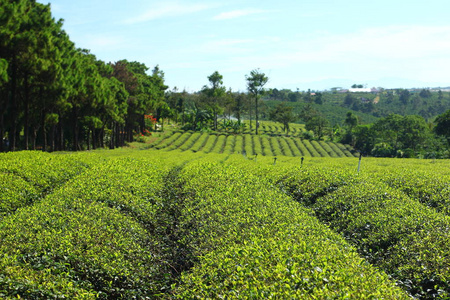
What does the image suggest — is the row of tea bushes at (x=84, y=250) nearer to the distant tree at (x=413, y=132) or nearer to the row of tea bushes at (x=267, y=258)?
the row of tea bushes at (x=267, y=258)

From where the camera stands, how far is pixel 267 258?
8.12 metres

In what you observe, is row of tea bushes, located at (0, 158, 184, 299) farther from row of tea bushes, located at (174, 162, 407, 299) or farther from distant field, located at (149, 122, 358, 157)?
distant field, located at (149, 122, 358, 157)

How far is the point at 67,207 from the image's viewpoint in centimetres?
1255

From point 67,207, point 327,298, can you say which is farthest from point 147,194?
point 327,298

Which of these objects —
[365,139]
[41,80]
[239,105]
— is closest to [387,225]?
[41,80]

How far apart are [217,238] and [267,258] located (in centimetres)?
241

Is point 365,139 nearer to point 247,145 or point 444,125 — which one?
point 444,125

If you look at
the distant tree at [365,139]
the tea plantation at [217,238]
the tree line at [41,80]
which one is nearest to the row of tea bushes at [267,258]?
the tea plantation at [217,238]

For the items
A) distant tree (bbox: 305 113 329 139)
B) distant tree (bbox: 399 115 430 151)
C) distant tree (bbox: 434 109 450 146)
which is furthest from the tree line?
distant tree (bbox: 305 113 329 139)

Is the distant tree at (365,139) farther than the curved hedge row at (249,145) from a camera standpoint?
Yes

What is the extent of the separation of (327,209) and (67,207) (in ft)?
33.8

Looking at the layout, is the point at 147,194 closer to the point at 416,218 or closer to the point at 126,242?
the point at 126,242

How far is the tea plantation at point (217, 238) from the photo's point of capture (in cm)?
764

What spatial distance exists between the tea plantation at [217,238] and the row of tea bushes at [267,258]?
1.4 inches
